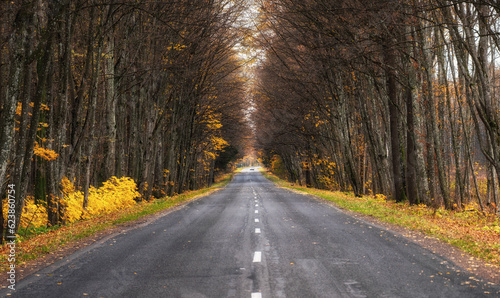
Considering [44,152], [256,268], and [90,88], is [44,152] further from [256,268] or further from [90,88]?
[256,268]

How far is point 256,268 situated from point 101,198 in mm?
12338

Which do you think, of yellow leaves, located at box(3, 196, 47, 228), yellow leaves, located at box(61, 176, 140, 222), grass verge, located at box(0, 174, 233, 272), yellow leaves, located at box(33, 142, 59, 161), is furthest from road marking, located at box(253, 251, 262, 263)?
yellow leaves, located at box(61, 176, 140, 222)

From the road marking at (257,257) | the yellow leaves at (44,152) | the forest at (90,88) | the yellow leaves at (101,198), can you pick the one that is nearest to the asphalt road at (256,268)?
the road marking at (257,257)

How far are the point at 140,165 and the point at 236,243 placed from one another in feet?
56.4

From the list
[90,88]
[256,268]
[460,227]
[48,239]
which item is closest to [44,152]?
[48,239]

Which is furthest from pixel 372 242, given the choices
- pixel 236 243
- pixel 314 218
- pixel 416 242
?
pixel 314 218

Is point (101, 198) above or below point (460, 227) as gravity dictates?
above

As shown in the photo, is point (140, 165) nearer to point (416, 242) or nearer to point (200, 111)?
point (200, 111)

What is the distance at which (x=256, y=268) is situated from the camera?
6.84 metres

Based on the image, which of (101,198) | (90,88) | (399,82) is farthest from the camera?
(101,198)

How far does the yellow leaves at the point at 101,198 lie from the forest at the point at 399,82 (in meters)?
9.73

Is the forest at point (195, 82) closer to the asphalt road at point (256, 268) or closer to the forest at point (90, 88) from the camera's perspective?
the forest at point (90, 88)

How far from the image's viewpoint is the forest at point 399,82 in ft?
41.5

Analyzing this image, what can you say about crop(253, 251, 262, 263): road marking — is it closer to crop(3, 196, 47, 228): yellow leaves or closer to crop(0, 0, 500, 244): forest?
crop(0, 0, 500, 244): forest
